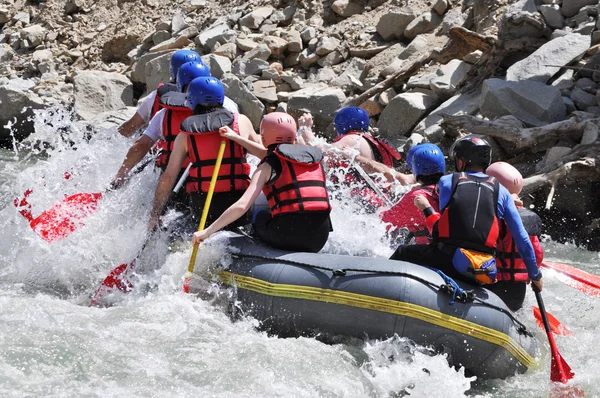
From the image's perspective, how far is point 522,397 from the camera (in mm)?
4711

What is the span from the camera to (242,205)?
16.6 ft

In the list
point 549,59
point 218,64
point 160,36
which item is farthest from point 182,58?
point 160,36

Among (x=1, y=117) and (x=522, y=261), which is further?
(x=1, y=117)

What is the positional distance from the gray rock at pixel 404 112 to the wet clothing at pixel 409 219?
15.1 feet

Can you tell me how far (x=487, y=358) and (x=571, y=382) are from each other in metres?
0.56

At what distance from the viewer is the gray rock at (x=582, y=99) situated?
9.18 m

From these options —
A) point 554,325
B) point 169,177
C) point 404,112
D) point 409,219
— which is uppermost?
point 169,177

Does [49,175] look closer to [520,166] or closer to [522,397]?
[522,397]

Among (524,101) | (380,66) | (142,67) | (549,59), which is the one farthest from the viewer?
(142,67)

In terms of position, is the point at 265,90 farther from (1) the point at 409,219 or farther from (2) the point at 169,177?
(1) the point at 409,219

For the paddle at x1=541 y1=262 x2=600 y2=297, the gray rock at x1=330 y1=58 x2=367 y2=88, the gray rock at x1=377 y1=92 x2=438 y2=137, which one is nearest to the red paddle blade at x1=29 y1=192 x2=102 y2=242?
the paddle at x1=541 y1=262 x2=600 y2=297

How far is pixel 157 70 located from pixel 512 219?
30.8 ft

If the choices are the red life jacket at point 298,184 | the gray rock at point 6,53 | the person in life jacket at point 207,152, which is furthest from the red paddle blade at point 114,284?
the gray rock at point 6,53

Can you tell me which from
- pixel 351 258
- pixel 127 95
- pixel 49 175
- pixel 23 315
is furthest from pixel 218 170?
pixel 127 95
